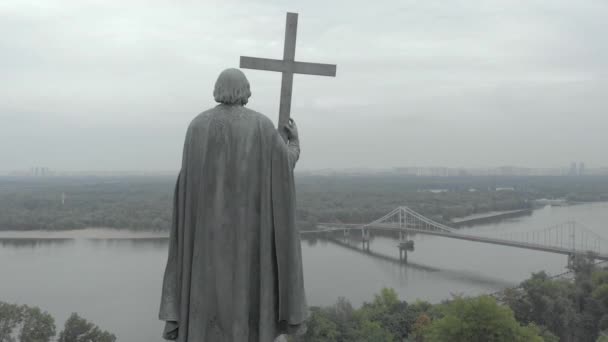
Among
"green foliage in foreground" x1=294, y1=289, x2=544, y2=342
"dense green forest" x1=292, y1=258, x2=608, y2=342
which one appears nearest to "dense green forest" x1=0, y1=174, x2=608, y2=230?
"dense green forest" x1=292, y1=258, x2=608, y2=342

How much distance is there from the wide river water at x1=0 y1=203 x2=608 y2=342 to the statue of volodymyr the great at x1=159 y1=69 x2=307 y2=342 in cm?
939

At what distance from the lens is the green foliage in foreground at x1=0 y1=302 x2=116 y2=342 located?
777 cm

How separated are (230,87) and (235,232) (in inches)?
14.7

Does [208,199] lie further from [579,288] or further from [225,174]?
[579,288]

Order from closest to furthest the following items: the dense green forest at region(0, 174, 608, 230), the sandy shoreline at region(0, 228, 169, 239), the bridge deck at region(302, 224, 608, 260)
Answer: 1. the bridge deck at region(302, 224, 608, 260)
2. the sandy shoreline at region(0, 228, 169, 239)
3. the dense green forest at region(0, 174, 608, 230)

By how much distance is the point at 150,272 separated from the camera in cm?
1623

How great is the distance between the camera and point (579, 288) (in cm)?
1208

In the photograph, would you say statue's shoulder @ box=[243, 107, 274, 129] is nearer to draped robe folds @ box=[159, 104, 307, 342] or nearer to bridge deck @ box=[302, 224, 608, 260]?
draped robe folds @ box=[159, 104, 307, 342]

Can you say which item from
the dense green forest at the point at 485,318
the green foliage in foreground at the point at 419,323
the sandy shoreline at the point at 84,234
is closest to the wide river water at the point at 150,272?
Answer: the sandy shoreline at the point at 84,234

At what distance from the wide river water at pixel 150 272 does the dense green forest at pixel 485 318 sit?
2943mm

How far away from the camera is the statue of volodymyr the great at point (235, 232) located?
4.22ft

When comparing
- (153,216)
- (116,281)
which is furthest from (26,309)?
(153,216)

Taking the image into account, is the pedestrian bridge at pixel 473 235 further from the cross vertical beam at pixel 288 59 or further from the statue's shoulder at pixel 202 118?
the statue's shoulder at pixel 202 118

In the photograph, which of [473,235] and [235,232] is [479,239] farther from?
[235,232]
